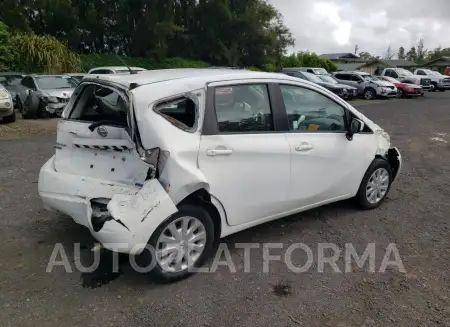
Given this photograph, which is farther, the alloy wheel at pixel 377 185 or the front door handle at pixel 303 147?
the alloy wheel at pixel 377 185

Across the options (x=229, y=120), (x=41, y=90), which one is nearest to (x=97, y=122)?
(x=229, y=120)

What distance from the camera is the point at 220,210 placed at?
3.33 meters

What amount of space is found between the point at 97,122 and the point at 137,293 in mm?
1433

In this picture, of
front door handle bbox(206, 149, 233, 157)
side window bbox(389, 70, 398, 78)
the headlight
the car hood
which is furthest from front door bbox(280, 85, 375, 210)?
side window bbox(389, 70, 398, 78)

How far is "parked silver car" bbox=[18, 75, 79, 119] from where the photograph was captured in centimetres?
1222

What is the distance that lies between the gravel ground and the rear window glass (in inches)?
47.5

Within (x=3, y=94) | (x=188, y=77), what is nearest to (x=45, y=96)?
(x=3, y=94)

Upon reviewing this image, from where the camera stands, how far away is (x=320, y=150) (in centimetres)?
390

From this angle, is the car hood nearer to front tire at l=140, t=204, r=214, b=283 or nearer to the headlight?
the headlight

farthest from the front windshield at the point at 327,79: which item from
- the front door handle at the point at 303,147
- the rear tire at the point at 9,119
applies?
the front door handle at the point at 303,147

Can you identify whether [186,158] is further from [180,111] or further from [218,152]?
[180,111]

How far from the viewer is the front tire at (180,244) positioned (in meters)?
3.06

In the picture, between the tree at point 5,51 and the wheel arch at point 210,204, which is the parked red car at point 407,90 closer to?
the tree at point 5,51

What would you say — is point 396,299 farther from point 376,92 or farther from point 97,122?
point 376,92
